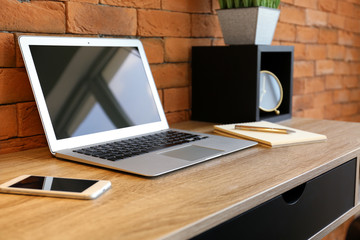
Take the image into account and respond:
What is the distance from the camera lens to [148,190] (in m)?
0.61

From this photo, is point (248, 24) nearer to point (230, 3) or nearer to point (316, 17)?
point (230, 3)

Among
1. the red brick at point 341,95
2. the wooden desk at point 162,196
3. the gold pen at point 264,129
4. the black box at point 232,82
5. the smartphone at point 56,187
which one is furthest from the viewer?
the red brick at point 341,95

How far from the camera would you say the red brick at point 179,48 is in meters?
1.25

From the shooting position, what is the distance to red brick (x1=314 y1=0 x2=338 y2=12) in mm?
2072

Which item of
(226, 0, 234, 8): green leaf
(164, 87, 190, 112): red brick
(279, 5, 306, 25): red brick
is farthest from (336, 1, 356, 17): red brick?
(164, 87, 190, 112): red brick

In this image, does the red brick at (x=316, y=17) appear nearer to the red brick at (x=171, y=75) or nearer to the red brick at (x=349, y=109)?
the red brick at (x=349, y=109)

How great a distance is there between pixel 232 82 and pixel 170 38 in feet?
0.80

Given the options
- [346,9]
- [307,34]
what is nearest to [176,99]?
[307,34]

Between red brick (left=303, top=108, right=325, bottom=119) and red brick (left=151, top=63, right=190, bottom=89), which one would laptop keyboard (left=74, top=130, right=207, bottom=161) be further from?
red brick (left=303, top=108, right=325, bottom=119)

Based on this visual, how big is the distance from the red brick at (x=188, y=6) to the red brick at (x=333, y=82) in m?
1.06

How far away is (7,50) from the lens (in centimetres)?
88

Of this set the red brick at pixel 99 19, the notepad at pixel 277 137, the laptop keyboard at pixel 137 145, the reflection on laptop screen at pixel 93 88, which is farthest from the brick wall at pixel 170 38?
the notepad at pixel 277 137

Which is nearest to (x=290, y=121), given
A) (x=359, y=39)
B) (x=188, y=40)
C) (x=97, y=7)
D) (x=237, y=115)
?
(x=237, y=115)

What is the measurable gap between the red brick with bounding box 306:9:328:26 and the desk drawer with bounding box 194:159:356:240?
4.02 feet
